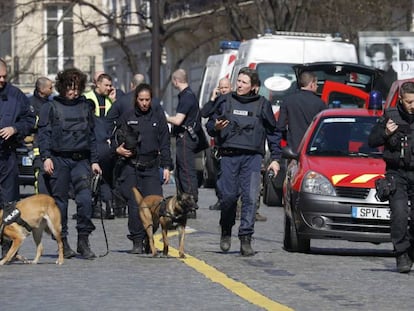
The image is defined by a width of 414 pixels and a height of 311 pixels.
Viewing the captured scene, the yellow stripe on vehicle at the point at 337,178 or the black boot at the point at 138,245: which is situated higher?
the yellow stripe on vehicle at the point at 337,178

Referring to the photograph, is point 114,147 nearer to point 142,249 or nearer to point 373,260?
point 142,249

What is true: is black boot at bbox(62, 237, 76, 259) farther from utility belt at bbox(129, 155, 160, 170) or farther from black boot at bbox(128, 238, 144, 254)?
utility belt at bbox(129, 155, 160, 170)

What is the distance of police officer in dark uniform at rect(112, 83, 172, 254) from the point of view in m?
14.5

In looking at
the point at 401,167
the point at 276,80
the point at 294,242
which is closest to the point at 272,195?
the point at 276,80

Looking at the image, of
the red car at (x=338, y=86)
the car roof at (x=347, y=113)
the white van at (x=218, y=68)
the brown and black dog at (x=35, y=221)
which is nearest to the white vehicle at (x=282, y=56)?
the red car at (x=338, y=86)

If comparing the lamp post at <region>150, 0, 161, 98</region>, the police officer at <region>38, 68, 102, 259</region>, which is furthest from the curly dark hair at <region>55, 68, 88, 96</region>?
the lamp post at <region>150, 0, 161, 98</region>

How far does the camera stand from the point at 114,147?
578 inches

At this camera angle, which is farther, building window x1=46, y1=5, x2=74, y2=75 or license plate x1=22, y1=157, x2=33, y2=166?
building window x1=46, y1=5, x2=74, y2=75

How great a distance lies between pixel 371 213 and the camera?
14.8 meters

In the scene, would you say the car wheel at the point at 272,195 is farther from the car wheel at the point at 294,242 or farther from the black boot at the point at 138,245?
the black boot at the point at 138,245

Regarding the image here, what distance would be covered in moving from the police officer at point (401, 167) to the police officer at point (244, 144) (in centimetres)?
157

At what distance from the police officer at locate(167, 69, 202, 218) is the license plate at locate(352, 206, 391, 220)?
4.20 metres

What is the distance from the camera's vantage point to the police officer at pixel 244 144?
14.6 m

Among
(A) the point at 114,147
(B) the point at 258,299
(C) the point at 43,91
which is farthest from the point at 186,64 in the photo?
(B) the point at 258,299
